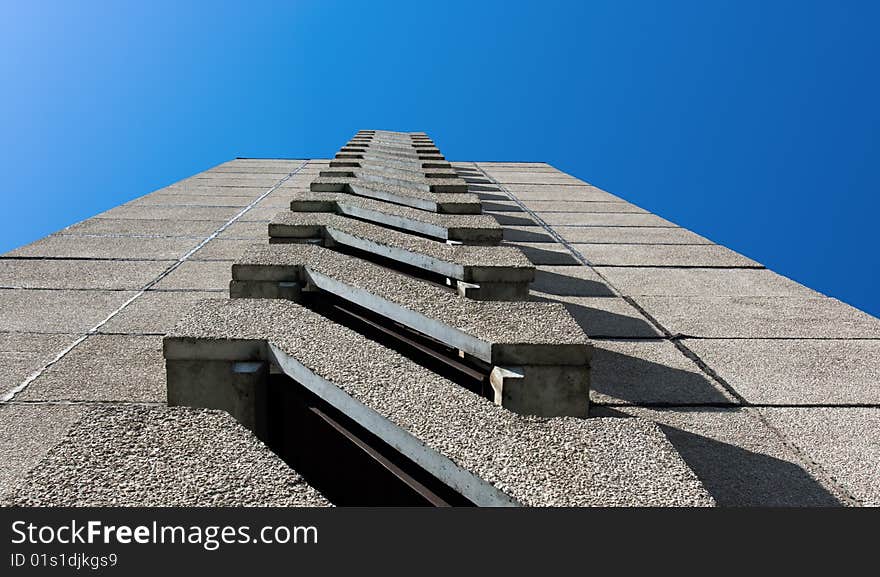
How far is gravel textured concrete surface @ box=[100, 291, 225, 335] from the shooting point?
4930mm

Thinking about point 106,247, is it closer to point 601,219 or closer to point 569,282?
point 569,282

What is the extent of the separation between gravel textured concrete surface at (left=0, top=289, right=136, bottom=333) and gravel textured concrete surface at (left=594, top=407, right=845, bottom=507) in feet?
11.1

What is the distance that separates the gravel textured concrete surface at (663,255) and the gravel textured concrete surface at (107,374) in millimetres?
4287

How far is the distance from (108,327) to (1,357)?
67 centimetres

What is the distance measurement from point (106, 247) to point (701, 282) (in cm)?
544

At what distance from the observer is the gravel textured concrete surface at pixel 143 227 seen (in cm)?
820

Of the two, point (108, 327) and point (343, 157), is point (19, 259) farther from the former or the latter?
point (343, 157)

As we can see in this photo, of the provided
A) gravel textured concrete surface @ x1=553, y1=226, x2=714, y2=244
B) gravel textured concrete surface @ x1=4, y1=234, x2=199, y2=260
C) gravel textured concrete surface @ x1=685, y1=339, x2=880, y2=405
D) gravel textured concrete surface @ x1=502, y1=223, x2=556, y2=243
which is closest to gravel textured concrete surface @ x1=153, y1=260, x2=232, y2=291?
gravel textured concrete surface @ x1=4, y1=234, x2=199, y2=260

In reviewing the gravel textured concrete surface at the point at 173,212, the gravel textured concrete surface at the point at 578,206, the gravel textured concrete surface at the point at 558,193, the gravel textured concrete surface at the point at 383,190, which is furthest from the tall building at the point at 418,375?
the gravel textured concrete surface at the point at 558,193

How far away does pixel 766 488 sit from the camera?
3.15m

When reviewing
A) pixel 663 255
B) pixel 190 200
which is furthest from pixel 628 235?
pixel 190 200

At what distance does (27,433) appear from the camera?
343 centimetres

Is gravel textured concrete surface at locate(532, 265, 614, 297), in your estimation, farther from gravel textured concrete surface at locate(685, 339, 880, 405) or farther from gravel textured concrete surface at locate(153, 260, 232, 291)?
gravel textured concrete surface at locate(153, 260, 232, 291)

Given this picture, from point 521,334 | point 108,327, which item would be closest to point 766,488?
point 521,334
